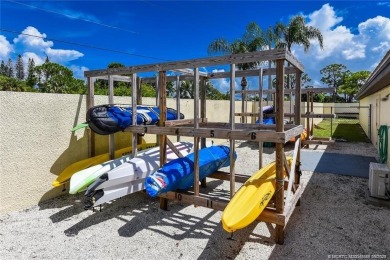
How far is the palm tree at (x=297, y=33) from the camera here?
2133cm

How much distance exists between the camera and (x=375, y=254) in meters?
3.41

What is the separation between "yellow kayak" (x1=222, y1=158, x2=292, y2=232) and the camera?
3237 millimetres

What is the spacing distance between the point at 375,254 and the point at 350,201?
2.00 meters

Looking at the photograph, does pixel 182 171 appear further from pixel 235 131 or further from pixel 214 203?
pixel 235 131

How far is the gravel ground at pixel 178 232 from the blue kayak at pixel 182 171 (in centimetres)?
61

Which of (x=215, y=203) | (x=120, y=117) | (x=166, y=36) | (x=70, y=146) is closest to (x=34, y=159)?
(x=70, y=146)

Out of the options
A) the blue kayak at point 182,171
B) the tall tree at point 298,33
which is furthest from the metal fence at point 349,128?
the blue kayak at point 182,171

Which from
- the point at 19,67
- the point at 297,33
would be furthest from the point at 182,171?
the point at 19,67

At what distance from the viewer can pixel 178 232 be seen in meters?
4.08

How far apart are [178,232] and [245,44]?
19980mm

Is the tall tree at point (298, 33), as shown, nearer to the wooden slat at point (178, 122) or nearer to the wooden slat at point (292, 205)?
the wooden slat at point (178, 122)

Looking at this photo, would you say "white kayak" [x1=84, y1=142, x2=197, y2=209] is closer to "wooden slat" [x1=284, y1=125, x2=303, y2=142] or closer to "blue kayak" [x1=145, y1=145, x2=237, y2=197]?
"blue kayak" [x1=145, y1=145, x2=237, y2=197]

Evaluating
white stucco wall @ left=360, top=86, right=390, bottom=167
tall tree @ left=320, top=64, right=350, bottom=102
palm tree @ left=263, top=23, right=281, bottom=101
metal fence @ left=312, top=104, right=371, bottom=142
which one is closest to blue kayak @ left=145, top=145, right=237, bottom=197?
white stucco wall @ left=360, top=86, right=390, bottom=167

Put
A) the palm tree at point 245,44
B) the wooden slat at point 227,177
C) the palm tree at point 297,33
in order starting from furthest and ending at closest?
the palm tree at point 297,33
the palm tree at point 245,44
the wooden slat at point 227,177
